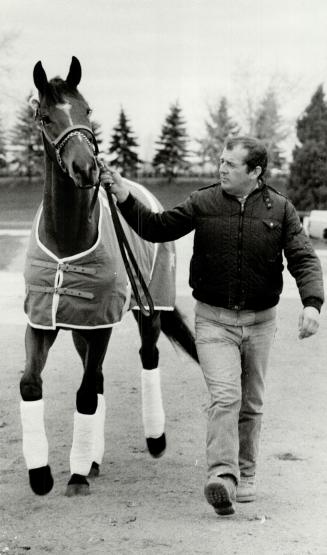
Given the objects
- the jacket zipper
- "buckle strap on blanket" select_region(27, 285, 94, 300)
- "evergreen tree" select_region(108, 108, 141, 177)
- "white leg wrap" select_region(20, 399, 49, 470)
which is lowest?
"evergreen tree" select_region(108, 108, 141, 177)

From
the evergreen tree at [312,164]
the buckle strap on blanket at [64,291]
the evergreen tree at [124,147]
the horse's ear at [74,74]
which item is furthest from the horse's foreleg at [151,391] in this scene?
the evergreen tree at [124,147]

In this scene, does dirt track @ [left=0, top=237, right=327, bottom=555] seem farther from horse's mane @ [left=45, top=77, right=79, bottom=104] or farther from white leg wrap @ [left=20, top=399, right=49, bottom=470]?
horse's mane @ [left=45, top=77, right=79, bottom=104]

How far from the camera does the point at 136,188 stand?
20.3 ft

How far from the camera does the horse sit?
13.9ft

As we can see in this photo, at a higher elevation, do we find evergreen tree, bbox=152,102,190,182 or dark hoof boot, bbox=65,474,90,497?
dark hoof boot, bbox=65,474,90,497

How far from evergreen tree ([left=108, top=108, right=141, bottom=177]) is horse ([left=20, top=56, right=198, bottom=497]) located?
30.3 meters

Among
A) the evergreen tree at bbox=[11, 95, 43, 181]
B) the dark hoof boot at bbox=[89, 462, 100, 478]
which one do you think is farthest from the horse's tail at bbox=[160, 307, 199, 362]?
the evergreen tree at bbox=[11, 95, 43, 181]

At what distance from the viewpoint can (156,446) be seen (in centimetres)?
528

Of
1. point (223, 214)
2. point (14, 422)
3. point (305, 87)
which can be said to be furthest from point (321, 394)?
point (305, 87)

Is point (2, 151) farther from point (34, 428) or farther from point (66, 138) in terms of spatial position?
point (66, 138)

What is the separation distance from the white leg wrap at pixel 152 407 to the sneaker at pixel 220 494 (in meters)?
1.42

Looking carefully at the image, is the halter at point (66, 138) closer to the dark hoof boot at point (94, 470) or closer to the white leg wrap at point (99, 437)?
the white leg wrap at point (99, 437)

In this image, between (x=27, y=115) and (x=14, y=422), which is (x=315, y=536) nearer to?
(x=14, y=422)

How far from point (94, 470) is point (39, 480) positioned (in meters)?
0.52
